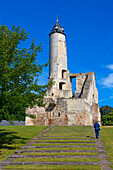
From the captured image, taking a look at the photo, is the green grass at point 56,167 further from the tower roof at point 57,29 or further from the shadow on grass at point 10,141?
the tower roof at point 57,29

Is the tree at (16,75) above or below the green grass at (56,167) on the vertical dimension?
above

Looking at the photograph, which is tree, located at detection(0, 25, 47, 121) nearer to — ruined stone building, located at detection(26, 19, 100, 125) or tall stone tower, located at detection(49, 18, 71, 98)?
ruined stone building, located at detection(26, 19, 100, 125)

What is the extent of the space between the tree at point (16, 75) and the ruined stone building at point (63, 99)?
1000cm

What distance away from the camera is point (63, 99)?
2452cm

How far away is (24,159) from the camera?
9305mm

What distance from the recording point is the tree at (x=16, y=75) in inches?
428

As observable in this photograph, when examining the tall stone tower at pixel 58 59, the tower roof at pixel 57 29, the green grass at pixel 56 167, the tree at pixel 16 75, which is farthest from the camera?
the tower roof at pixel 57 29

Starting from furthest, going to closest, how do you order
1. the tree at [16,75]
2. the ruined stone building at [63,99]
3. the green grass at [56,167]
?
the ruined stone building at [63,99] → the tree at [16,75] → the green grass at [56,167]

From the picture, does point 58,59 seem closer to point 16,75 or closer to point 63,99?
point 63,99

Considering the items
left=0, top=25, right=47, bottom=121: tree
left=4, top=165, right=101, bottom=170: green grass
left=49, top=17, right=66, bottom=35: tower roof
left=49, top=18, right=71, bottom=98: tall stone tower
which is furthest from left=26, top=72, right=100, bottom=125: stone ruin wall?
left=49, top=17, right=66, bottom=35: tower roof

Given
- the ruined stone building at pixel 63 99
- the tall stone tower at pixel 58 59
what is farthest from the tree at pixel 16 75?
the tall stone tower at pixel 58 59

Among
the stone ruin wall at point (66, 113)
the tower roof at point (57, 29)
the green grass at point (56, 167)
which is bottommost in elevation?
the green grass at point (56, 167)

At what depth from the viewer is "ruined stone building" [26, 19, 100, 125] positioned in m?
23.9

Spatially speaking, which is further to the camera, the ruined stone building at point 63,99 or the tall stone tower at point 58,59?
the tall stone tower at point 58,59
